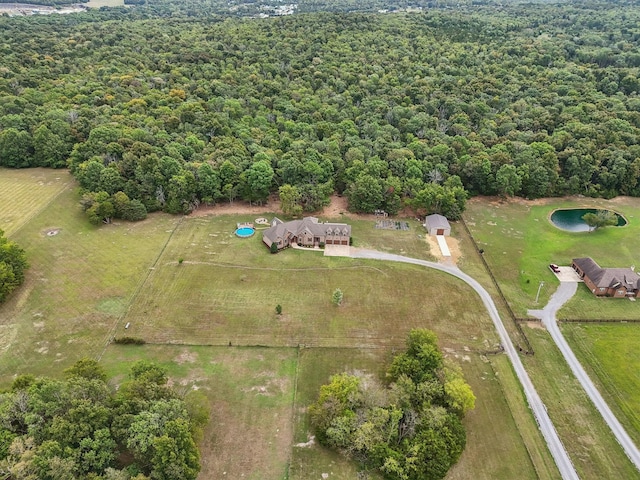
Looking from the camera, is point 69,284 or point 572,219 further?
point 572,219

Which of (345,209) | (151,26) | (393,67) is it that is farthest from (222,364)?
(151,26)

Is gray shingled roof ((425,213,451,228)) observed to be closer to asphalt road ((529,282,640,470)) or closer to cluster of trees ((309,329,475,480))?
asphalt road ((529,282,640,470))

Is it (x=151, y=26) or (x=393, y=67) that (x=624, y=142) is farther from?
(x=151, y=26)

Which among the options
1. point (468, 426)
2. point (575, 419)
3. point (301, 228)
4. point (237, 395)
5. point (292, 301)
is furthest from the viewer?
point (301, 228)

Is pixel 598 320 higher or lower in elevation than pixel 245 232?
lower

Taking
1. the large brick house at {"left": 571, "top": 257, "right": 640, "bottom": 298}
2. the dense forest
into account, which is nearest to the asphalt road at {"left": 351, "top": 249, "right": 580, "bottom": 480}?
the dense forest

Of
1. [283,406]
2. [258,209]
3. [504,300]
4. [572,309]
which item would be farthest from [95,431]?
[572,309]

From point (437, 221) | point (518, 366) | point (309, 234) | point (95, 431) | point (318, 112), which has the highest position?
point (318, 112)

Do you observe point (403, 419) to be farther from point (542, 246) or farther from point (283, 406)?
point (542, 246)
